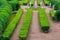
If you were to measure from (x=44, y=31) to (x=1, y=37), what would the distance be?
15.7 ft

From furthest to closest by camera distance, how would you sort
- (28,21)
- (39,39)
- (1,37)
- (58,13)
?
(58,13), (28,21), (39,39), (1,37)

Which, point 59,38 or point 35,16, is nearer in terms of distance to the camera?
point 59,38

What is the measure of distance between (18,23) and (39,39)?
20.0 ft

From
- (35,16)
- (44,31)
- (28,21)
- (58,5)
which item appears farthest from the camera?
(58,5)

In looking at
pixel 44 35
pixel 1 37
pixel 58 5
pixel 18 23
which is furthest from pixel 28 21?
pixel 58 5

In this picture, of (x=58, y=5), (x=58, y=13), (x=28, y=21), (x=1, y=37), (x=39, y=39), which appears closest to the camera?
(x=1, y=37)

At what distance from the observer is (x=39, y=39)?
18.3 m

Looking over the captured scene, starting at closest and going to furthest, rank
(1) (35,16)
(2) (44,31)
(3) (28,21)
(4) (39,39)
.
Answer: (4) (39,39), (2) (44,31), (3) (28,21), (1) (35,16)

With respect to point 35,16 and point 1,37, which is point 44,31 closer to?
point 1,37

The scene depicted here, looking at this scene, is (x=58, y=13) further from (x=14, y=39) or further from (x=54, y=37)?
(x=14, y=39)

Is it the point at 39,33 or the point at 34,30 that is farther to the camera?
the point at 34,30

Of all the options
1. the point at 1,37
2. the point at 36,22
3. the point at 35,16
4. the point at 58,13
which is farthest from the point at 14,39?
the point at 35,16

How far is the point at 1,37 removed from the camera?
56.4 feet

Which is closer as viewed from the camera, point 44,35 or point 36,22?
point 44,35
